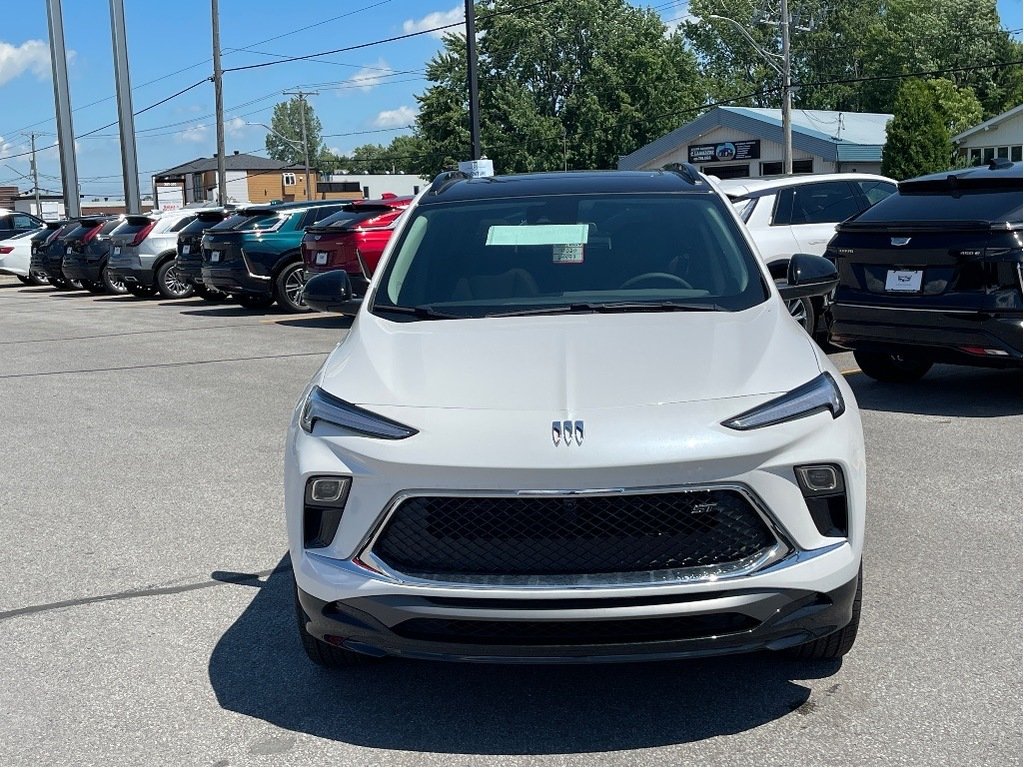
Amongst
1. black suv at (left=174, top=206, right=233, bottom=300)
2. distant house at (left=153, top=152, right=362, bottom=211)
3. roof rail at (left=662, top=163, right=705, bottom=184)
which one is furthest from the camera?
distant house at (left=153, top=152, right=362, bottom=211)

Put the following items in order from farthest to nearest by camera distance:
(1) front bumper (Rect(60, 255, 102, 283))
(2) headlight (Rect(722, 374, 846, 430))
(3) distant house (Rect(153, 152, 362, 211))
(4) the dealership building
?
(3) distant house (Rect(153, 152, 362, 211)), (4) the dealership building, (1) front bumper (Rect(60, 255, 102, 283)), (2) headlight (Rect(722, 374, 846, 430))

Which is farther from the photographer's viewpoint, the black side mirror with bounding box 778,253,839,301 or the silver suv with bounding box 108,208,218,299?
the silver suv with bounding box 108,208,218,299

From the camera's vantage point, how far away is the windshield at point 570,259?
183 inches

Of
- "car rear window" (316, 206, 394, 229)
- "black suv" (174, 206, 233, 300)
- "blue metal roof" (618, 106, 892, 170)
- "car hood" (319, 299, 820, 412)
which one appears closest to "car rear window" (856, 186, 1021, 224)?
"car hood" (319, 299, 820, 412)

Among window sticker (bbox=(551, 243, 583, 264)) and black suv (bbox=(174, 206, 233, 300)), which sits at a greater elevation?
window sticker (bbox=(551, 243, 583, 264))

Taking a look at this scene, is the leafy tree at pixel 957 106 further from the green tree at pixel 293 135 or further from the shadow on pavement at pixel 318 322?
the green tree at pixel 293 135

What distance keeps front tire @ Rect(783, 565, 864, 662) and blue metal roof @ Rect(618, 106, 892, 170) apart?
137ft

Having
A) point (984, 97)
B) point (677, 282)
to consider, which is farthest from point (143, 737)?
point (984, 97)

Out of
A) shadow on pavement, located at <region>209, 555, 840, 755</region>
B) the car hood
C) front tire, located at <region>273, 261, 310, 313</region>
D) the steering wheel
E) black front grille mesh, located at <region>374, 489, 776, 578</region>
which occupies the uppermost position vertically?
the steering wheel

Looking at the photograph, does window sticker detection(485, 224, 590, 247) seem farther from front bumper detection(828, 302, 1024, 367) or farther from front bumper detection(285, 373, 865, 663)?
front bumper detection(828, 302, 1024, 367)

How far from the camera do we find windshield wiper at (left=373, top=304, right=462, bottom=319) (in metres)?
4.57

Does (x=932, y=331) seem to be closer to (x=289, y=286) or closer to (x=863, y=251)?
(x=863, y=251)

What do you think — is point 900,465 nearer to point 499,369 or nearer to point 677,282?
point 677,282

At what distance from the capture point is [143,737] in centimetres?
365
